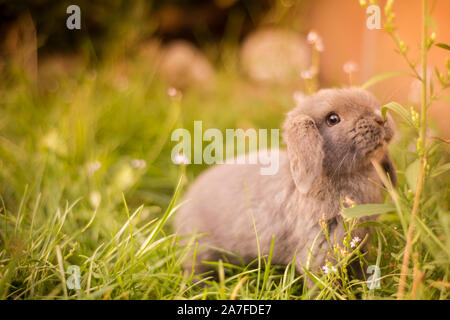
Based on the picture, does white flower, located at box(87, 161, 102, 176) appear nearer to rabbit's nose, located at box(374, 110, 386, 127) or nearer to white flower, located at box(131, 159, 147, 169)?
white flower, located at box(131, 159, 147, 169)

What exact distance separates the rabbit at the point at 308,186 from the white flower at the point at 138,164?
0.76m

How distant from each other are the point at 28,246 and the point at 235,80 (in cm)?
327

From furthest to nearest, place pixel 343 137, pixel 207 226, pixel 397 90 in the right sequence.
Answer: pixel 397 90, pixel 207 226, pixel 343 137

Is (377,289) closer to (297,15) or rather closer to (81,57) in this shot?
(297,15)

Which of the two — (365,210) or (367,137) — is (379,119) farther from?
(365,210)

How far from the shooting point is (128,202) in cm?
255

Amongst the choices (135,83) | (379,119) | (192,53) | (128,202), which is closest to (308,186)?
(379,119)

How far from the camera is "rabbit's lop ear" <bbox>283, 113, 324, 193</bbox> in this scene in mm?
1570


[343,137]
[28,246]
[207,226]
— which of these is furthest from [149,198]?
[343,137]

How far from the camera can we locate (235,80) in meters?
4.53

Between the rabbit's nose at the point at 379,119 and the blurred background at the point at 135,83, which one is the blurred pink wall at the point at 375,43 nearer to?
the blurred background at the point at 135,83

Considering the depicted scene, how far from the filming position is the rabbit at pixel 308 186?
5.28ft

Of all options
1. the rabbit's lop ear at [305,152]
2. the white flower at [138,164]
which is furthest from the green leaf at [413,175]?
the white flower at [138,164]

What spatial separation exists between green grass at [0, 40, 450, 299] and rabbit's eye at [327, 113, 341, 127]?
351 millimetres
